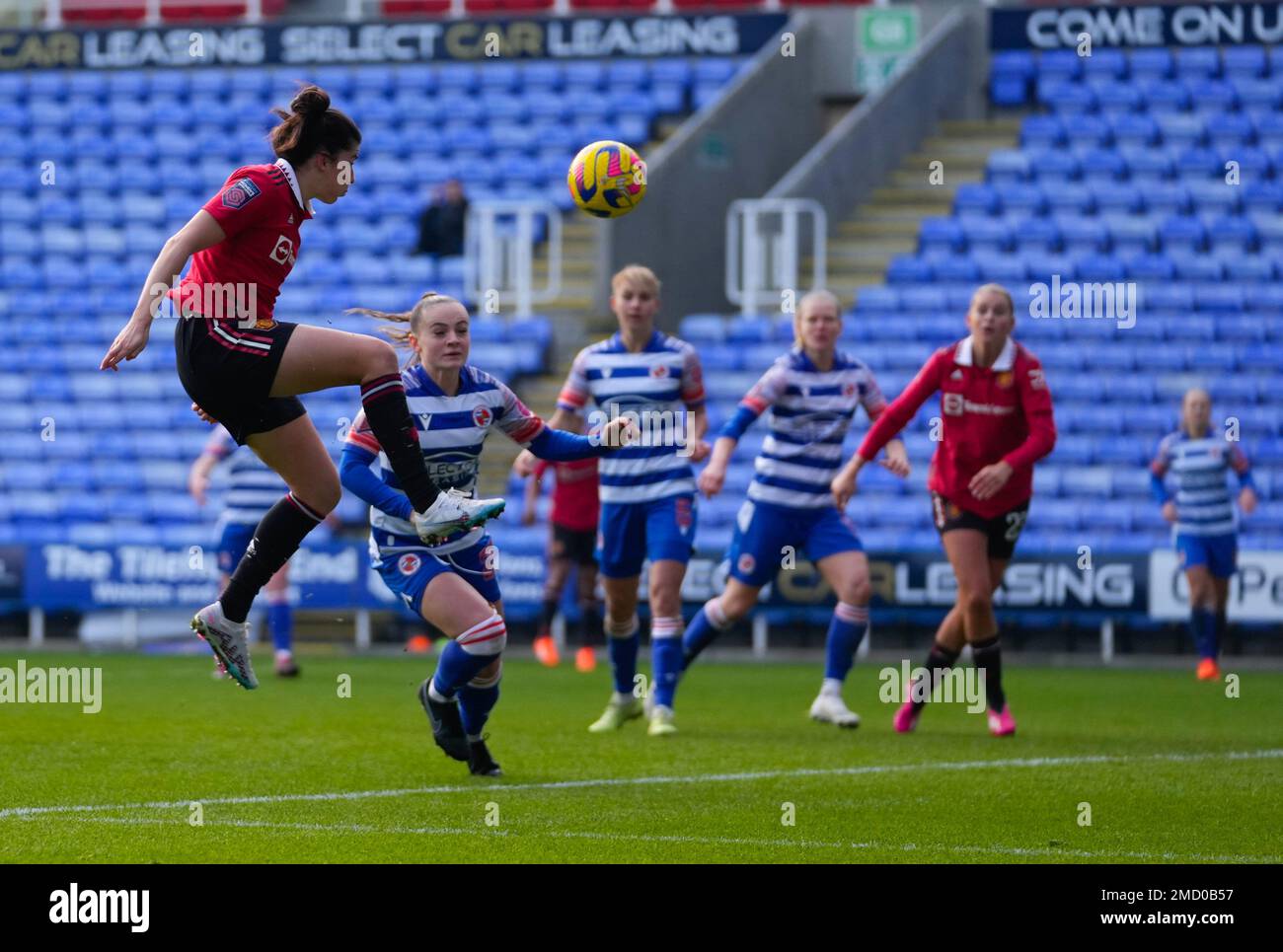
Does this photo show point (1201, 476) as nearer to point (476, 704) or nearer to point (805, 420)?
point (805, 420)

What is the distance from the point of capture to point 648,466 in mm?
10531

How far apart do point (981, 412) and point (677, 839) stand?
4.05m

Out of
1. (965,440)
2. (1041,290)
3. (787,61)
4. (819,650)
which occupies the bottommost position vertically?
(819,650)

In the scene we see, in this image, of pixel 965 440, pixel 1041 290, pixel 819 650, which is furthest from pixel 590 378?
pixel 1041 290

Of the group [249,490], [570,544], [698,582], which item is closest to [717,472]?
[249,490]

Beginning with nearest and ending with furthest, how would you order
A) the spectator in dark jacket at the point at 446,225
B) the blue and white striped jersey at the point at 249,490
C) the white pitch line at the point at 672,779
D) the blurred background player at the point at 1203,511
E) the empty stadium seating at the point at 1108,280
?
the white pitch line at the point at 672,779
the blue and white striped jersey at the point at 249,490
the blurred background player at the point at 1203,511
the empty stadium seating at the point at 1108,280
the spectator in dark jacket at the point at 446,225

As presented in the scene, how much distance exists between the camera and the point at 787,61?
22.8 metres

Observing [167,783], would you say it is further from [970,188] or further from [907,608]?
[970,188]

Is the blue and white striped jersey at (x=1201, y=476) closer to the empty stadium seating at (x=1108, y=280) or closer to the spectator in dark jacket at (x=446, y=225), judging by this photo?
the empty stadium seating at (x=1108, y=280)

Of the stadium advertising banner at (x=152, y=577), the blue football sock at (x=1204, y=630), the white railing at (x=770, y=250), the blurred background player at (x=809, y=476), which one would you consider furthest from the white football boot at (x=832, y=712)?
the white railing at (x=770, y=250)

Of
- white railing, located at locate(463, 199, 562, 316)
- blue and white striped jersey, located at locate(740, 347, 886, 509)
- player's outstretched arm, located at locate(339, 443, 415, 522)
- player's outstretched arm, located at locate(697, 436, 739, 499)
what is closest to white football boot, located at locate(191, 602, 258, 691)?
player's outstretched arm, located at locate(339, 443, 415, 522)

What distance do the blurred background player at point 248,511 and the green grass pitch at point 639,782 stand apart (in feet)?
4.46

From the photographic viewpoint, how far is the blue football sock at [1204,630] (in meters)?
14.9

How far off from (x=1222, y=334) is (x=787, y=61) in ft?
20.8
